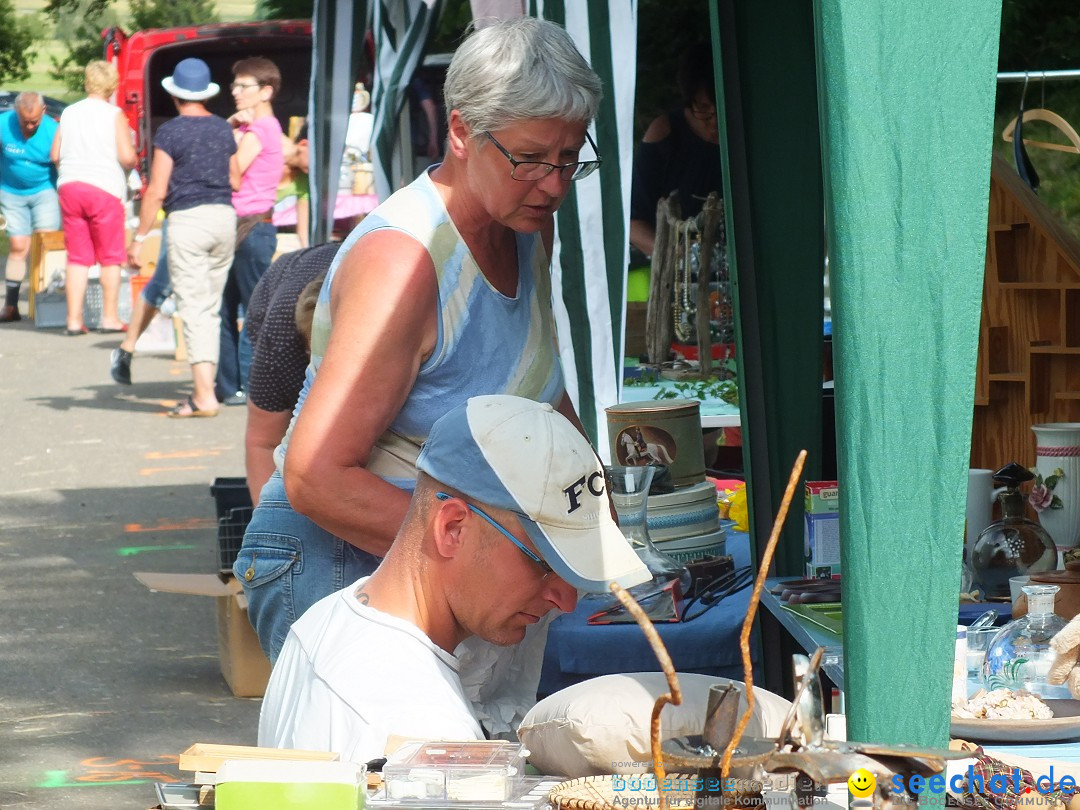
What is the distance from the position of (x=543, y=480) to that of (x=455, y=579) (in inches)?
8.1

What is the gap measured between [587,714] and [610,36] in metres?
3.27

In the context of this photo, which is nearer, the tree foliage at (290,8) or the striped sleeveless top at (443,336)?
the striped sleeveless top at (443,336)

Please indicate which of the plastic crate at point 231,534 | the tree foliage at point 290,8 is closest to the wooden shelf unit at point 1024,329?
the plastic crate at point 231,534

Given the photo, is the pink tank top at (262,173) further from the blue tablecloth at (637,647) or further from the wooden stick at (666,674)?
the wooden stick at (666,674)

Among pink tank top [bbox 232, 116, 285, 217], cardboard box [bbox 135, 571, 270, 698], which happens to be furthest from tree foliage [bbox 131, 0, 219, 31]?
cardboard box [bbox 135, 571, 270, 698]

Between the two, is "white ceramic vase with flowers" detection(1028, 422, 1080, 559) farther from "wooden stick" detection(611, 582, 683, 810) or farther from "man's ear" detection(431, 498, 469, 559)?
"wooden stick" detection(611, 582, 683, 810)

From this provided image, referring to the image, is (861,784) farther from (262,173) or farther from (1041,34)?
(1041,34)

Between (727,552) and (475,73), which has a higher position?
(475,73)

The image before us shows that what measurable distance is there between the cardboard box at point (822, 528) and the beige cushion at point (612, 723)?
1.13 m

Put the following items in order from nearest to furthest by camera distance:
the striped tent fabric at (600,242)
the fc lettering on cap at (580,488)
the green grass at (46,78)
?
the fc lettering on cap at (580,488) < the striped tent fabric at (600,242) < the green grass at (46,78)

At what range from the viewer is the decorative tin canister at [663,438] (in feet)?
11.5

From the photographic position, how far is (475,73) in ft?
8.38

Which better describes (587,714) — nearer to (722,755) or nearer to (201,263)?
(722,755)

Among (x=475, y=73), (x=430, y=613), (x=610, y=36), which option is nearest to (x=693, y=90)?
(x=610, y=36)
